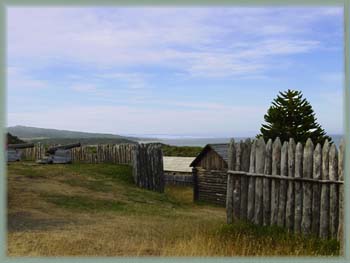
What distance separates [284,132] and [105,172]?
36.2 feet

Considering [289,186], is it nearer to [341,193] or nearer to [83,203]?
[341,193]

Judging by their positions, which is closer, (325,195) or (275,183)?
(325,195)

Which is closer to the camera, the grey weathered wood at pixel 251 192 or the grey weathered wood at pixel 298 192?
the grey weathered wood at pixel 298 192

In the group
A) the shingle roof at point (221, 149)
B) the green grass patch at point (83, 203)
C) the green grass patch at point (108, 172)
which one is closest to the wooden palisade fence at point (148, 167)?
the green grass patch at point (108, 172)

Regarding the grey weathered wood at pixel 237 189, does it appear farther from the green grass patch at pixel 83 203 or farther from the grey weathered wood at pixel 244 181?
the green grass patch at pixel 83 203

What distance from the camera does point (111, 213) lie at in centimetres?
1384

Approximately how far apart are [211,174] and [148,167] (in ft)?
11.1

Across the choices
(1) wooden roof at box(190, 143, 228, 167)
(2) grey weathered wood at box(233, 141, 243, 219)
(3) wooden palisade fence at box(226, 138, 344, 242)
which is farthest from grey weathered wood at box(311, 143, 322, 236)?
(1) wooden roof at box(190, 143, 228, 167)

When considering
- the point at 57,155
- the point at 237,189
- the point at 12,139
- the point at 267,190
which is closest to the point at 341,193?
the point at 267,190

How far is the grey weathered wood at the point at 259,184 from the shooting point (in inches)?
357

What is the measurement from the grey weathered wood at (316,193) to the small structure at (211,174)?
582 inches

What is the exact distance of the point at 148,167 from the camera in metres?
23.3

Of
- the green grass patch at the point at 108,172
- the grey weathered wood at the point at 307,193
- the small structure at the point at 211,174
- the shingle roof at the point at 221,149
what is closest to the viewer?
the grey weathered wood at the point at 307,193

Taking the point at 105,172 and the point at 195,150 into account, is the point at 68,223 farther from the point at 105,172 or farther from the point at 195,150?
the point at 195,150
